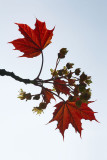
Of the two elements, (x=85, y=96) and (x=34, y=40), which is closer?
(x=85, y=96)

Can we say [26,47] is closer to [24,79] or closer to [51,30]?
[51,30]

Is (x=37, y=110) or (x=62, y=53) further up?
(x=62, y=53)

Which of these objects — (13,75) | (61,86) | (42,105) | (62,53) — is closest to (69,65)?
(62,53)

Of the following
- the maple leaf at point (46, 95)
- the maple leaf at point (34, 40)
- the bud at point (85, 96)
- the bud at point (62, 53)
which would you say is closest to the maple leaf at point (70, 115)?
the maple leaf at point (46, 95)

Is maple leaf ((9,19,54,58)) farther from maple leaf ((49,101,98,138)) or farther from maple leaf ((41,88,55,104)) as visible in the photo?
maple leaf ((49,101,98,138))

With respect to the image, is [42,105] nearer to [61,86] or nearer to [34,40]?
[61,86]

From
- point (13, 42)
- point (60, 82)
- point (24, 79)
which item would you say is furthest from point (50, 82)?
point (13, 42)

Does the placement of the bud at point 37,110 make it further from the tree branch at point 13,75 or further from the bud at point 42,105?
the tree branch at point 13,75
